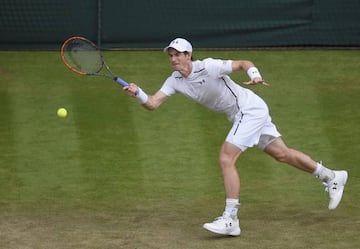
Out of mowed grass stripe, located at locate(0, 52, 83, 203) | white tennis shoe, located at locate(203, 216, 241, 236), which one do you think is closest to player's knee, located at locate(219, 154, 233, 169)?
white tennis shoe, located at locate(203, 216, 241, 236)

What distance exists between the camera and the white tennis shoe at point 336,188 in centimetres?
1124

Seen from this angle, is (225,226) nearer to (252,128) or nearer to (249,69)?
(252,128)

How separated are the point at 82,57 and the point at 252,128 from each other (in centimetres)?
220

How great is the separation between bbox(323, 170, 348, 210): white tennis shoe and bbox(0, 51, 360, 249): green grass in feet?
0.43

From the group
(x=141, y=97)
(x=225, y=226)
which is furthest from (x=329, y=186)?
(x=141, y=97)

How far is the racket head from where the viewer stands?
11.7 meters

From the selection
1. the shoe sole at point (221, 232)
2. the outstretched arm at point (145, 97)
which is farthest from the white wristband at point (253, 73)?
the shoe sole at point (221, 232)

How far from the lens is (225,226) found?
10352 millimetres

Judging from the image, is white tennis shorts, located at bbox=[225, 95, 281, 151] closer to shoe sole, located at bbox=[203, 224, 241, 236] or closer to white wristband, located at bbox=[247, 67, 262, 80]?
white wristband, located at bbox=[247, 67, 262, 80]

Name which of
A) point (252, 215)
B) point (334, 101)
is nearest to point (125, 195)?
point (252, 215)

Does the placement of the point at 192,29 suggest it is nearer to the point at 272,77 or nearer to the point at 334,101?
the point at 272,77

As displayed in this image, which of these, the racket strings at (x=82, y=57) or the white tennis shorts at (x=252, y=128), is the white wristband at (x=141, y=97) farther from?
the racket strings at (x=82, y=57)

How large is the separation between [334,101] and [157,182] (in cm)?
438

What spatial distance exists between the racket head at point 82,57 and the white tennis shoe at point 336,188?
271 centimetres
